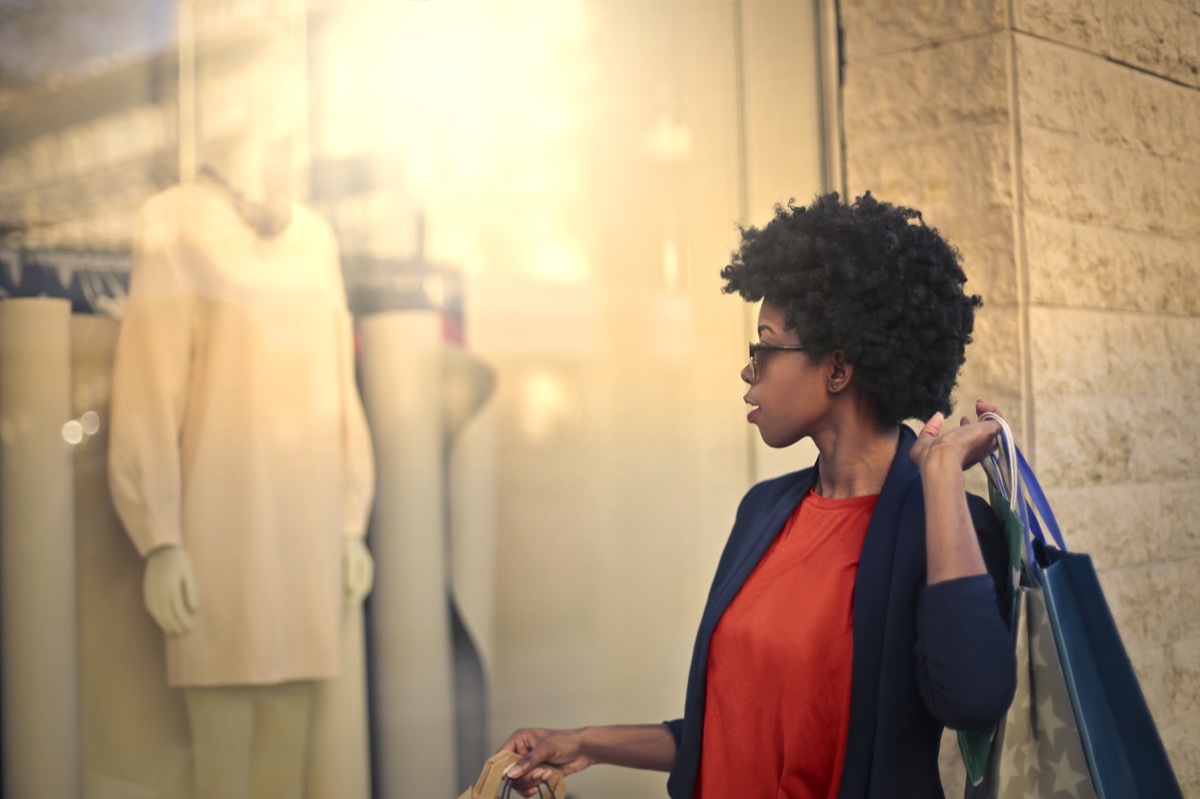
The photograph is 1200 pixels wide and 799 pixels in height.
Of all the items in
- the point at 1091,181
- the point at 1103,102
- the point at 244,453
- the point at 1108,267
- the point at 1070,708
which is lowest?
the point at 1070,708

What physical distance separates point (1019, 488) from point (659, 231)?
85.0 inches

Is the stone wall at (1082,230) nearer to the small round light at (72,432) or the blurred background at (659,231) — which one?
the blurred background at (659,231)

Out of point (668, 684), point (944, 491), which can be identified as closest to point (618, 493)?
point (668, 684)

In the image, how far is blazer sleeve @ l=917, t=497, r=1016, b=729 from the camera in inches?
74.6

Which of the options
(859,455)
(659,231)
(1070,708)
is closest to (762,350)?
(859,455)

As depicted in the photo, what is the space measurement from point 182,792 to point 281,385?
38.6 inches

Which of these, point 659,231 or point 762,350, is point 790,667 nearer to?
point 762,350

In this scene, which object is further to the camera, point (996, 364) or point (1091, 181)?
point (1091, 181)

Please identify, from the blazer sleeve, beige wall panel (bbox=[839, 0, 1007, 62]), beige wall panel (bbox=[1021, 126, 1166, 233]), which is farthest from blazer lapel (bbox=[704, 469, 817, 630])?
beige wall panel (bbox=[839, 0, 1007, 62])

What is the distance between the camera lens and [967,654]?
1897mm

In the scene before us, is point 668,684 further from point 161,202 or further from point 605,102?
point 161,202

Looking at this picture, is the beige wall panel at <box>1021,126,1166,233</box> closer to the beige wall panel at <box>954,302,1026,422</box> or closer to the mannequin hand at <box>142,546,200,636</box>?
the beige wall panel at <box>954,302,1026,422</box>

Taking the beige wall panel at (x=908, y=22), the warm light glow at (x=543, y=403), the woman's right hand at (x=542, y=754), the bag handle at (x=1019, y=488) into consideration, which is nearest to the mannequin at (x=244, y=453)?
the warm light glow at (x=543, y=403)

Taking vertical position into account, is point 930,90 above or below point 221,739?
above
